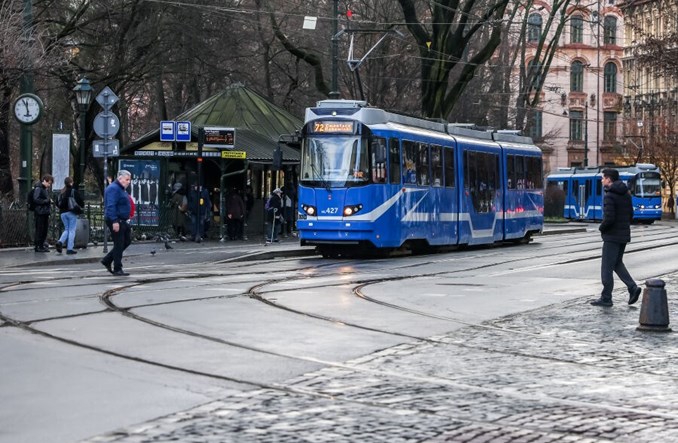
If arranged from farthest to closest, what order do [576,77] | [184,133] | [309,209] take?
[576,77], [184,133], [309,209]

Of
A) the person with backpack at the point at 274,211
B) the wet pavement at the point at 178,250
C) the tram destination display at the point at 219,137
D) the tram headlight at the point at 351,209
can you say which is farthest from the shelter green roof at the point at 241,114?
the tram headlight at the point at 351,209

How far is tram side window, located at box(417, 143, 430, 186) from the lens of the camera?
29.9 metres

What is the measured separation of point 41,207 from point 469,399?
20.1m

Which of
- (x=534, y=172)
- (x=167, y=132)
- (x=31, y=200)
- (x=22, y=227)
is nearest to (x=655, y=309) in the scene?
(x=31, y=200)

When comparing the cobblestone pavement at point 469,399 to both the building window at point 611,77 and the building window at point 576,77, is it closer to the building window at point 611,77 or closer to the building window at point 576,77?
the building window at point 576,77

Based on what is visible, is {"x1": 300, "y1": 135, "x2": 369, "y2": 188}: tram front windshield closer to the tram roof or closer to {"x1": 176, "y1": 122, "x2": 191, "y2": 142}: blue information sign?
the tram roof

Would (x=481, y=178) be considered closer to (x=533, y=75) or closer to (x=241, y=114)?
(x=241, y=114)

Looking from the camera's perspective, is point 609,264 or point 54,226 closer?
point 609,264

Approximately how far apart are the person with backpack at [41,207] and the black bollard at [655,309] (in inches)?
664

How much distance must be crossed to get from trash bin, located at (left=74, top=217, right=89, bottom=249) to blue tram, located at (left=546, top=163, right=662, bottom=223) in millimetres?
38372

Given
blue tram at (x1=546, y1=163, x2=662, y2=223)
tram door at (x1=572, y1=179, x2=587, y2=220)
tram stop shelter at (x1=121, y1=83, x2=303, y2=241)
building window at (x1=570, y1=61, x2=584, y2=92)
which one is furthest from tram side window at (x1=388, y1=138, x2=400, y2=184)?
building window at (x1=570, y1=61, x2=584, y2=92)

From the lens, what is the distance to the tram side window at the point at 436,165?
3081cm

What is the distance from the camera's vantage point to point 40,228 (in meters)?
28.3

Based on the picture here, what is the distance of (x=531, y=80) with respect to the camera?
6231 cm
